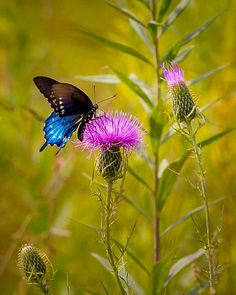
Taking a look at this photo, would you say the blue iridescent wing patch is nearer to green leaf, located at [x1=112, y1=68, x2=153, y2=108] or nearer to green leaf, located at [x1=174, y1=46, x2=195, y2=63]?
green leaf, located at [x1=112, y1=68, x2=153, y2=108]

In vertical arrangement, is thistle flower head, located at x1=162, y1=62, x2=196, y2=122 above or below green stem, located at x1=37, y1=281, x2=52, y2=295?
above

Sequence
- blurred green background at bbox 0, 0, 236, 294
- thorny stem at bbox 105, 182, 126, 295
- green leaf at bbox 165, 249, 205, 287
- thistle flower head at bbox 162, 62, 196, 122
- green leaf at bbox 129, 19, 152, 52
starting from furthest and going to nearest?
blurred green background at bbox 0, 0, 236, 294 → green leaf at bbox 129, 19, 152, 52 → green leaf at bbox 165, 249, 205, 287 → thistle flower head at bbox 162, 62, 196, 122 → thorny stem at bbox 105, 182, 126, 295

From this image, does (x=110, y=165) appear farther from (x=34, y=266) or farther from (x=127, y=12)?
(x=127, y=12)

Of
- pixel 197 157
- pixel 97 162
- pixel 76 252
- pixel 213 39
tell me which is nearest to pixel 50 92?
pixel 97 162

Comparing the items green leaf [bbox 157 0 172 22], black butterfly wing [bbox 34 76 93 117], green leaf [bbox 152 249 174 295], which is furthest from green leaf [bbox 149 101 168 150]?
green leaf [bbox 152 249 174 295]

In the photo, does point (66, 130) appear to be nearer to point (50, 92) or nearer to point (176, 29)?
point (50, 92)

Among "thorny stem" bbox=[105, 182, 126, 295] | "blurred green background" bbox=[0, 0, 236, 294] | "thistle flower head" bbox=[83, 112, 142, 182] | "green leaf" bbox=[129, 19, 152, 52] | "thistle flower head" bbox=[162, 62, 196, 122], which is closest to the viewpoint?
"thorny stem" bbox=[105, 182, 126, 295]

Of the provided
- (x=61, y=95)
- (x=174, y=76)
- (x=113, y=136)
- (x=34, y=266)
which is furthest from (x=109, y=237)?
(x=61, y=95)

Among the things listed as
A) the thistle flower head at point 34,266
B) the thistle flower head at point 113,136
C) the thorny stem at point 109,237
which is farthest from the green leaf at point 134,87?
the thistle flower head at point 34,266
